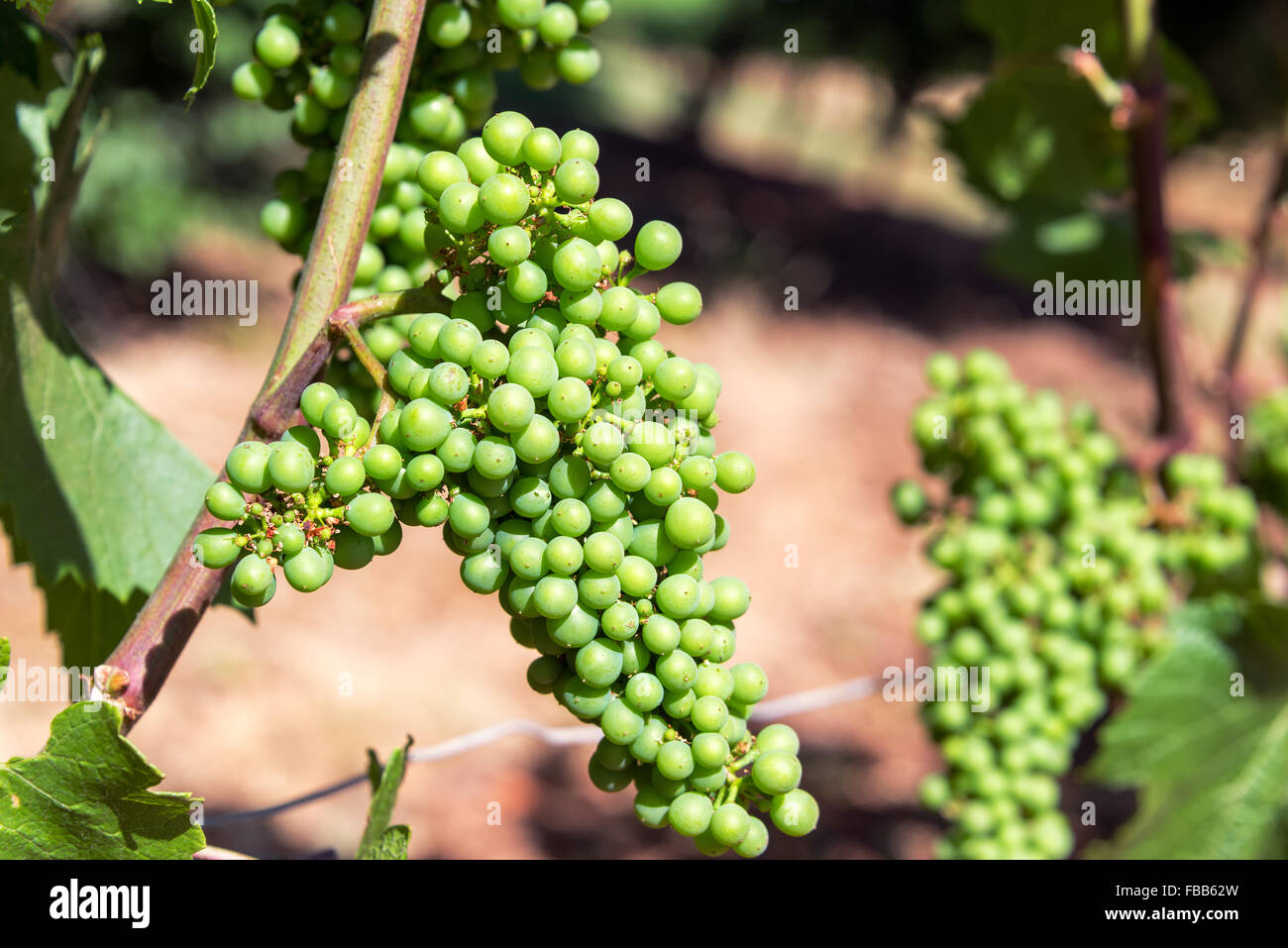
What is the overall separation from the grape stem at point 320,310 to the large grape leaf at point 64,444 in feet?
0.93

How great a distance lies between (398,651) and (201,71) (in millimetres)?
3117

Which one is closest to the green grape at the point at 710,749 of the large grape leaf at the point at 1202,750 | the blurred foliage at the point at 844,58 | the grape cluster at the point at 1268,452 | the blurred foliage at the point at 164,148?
the large grape leaf at the point at 1202,750

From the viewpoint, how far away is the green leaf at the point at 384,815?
72 cm

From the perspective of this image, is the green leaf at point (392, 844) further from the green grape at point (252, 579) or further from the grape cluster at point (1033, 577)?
the grape cluster at point (1033, 577)

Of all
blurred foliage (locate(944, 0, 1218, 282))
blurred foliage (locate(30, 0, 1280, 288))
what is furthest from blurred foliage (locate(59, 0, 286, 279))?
blurred foliage (locate(944, 0, 1218, 282))

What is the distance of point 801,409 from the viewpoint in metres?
5.72

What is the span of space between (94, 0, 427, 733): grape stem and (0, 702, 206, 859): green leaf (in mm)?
29

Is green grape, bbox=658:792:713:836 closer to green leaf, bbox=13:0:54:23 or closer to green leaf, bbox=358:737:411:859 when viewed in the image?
green leaf, bbox=358:737:411:859

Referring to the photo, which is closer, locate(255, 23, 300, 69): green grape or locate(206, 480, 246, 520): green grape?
locate(206, 480, 246, 520): green grape

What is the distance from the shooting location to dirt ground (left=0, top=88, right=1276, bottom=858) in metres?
2.87

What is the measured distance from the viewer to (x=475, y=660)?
3572 mm

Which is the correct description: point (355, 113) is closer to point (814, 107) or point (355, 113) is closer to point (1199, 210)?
point (1199, 210)
